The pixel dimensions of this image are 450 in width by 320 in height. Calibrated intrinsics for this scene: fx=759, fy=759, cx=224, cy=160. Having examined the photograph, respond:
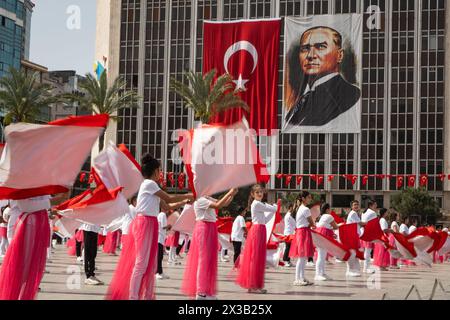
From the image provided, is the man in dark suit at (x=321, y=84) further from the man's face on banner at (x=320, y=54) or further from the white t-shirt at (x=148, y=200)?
the white t-shirt at (x=148, y=200)

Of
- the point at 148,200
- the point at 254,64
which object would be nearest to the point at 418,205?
the point at 254,64

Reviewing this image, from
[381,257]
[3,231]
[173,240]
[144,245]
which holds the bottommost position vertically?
[381,257]

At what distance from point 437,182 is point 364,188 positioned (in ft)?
22.5

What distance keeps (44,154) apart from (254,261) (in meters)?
5.66

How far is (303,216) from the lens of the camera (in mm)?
15711

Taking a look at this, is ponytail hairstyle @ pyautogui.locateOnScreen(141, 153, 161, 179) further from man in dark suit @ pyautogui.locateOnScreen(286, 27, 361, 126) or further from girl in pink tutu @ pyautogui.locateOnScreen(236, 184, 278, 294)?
man in dark suit @ pyautogui.locateOnScreen(286, 27, 361, 126)

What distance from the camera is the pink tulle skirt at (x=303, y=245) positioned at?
51.3ft

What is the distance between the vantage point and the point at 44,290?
13016mm

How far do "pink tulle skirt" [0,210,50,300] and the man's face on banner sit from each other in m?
61.1

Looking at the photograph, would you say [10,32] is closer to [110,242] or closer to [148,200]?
[110,242]

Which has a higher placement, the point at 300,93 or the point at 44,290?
the point at 300,93

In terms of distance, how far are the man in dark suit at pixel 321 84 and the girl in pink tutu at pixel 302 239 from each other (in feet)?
174
